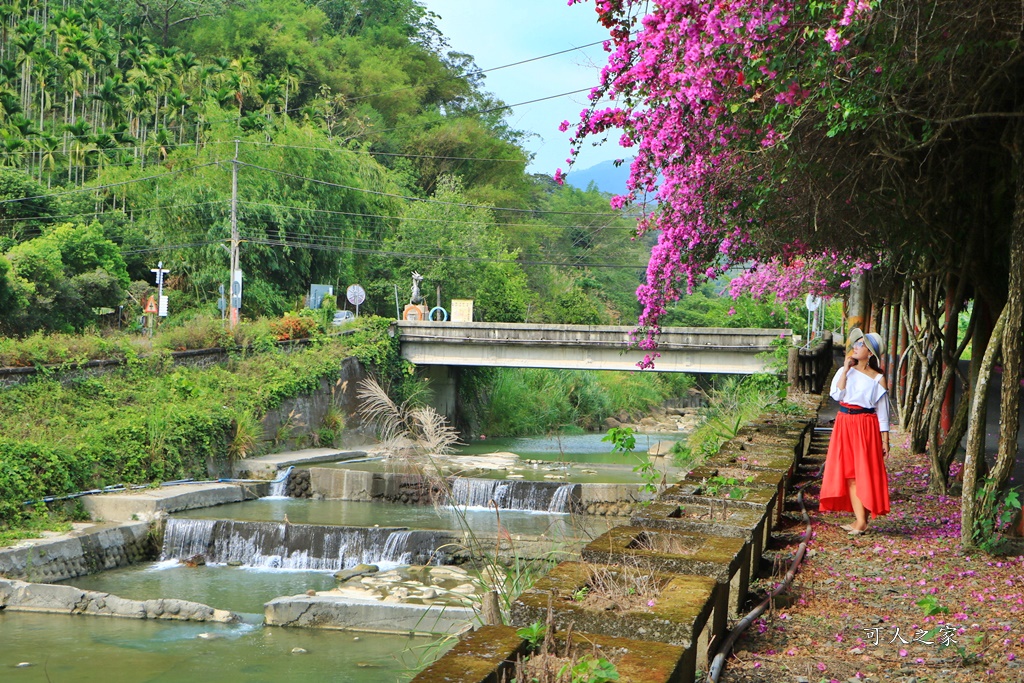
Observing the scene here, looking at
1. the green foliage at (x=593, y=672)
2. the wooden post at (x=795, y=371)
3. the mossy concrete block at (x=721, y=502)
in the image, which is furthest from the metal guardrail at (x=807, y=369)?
the green foliage at (x=593, y=672)

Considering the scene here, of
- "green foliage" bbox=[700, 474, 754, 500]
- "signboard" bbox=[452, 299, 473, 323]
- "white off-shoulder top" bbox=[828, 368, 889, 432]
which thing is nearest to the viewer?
"green foliage" bbox=[700, 474, 754, 500]

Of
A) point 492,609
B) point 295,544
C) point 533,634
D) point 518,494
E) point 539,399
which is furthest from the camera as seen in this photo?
point 539,399

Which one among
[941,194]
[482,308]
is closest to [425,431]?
[941,194]

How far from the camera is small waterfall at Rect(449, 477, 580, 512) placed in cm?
2214

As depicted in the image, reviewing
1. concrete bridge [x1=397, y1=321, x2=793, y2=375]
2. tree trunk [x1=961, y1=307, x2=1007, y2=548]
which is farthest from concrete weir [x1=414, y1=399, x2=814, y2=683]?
concrete bridge [x1=397, y1=321, x2=793, y2=375]

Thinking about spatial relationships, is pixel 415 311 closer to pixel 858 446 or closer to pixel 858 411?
pixel 858 411

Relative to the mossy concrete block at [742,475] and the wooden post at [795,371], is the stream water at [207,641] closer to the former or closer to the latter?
the mossy concrete block at [742,475]

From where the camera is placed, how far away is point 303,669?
1173cm

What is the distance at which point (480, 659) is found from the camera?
322 cm

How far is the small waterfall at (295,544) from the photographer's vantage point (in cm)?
1756

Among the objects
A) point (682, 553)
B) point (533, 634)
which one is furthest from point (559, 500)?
point (533, 634)

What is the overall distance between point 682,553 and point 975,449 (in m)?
3.10

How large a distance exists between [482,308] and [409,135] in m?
17.7

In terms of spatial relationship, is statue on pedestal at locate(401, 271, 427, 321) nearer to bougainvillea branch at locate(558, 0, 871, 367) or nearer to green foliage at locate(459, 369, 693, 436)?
green foliage at locate(459, 369, 693, 436)
